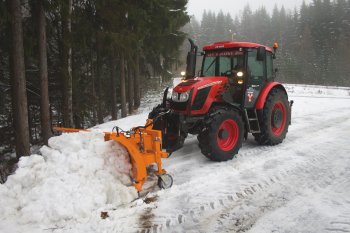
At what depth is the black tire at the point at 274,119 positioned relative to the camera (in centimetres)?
726

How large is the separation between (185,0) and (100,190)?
17.9 metres

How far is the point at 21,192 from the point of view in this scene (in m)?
4.31

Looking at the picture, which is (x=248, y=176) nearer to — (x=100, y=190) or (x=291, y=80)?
(x=100, y=190)

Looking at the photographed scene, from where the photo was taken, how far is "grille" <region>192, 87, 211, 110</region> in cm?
633

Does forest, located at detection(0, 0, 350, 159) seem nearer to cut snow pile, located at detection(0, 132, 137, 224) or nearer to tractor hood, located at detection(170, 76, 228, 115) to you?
cut snow pile, located at detection(0, 132, 137, 224)

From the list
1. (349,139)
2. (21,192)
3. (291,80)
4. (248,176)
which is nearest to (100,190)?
(21,192)

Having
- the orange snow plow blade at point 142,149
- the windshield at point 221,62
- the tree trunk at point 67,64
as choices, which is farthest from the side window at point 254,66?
the tree trunk at point 67,64

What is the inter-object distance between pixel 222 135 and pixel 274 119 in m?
1.97

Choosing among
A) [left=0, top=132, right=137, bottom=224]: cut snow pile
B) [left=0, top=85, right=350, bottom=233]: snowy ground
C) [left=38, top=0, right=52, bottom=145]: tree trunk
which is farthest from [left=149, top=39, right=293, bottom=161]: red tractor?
[left=38, top=0, right=52, bottom=145]: tree trunk

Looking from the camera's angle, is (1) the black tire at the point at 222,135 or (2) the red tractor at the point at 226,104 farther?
(2) the red tractor at the point at 226,104

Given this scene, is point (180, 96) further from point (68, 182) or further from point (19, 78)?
point (19, 78)

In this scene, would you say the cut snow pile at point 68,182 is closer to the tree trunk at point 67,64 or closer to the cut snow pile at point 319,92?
the tree trunk at point 67,64

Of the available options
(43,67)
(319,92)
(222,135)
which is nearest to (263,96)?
(222,135)

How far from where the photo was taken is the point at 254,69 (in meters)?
7.34
